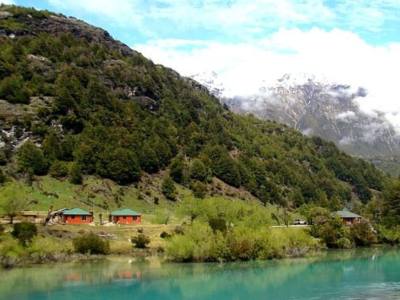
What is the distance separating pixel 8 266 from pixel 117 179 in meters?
83.3

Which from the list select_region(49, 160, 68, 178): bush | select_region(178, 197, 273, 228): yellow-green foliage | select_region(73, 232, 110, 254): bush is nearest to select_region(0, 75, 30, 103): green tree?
select_region(49, 160, 68, 178): bush

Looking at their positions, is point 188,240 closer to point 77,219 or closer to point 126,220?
point 77,219

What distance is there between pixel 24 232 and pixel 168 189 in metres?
84.0

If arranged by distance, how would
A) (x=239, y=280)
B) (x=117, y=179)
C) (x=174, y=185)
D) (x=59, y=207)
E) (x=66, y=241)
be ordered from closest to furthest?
(x=239, y=280) < (x=66, y=241) < (x=59, y=207) < (x=117, y=179) < (x=174, y=185)

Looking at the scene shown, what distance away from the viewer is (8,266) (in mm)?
95375

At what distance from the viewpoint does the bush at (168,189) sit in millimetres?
181375

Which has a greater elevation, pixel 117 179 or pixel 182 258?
pixel 117 179

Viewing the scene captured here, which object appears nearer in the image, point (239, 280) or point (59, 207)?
point (239, 280)

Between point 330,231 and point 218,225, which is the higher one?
point 218,225

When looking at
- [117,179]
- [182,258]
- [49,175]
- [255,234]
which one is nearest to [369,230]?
[255,234]

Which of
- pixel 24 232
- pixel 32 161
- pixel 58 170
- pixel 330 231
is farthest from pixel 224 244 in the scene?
pixel 32 161

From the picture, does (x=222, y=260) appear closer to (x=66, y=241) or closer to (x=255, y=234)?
(x=255, y=234)

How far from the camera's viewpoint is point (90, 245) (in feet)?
356

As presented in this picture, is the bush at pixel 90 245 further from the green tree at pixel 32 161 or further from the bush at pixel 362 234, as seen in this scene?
the bush at pixel 362 234
